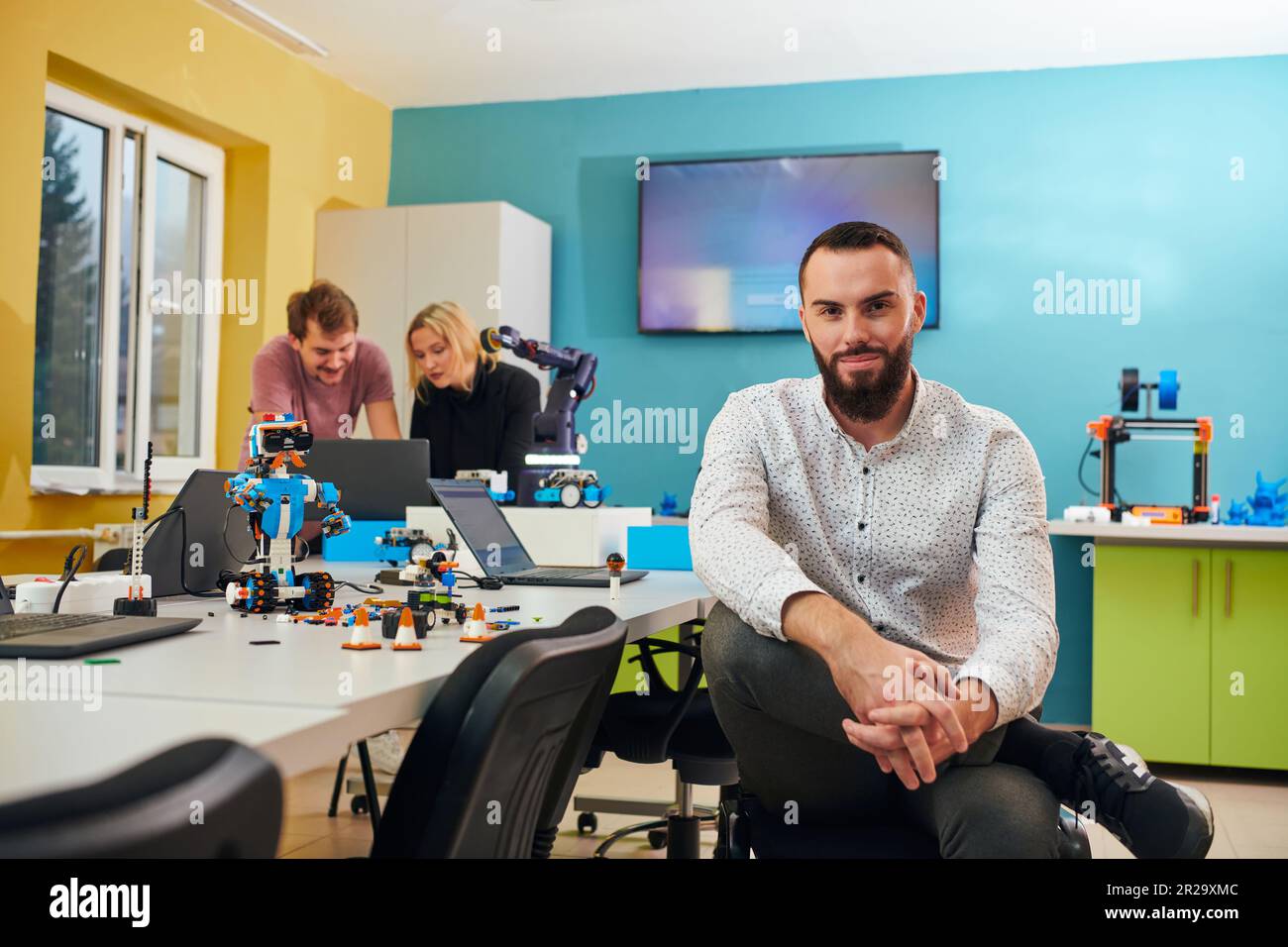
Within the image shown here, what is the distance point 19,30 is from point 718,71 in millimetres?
2758

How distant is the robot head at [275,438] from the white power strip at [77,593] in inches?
10.0

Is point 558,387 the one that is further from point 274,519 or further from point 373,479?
point 274,519

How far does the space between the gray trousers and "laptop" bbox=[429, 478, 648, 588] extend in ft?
2.36

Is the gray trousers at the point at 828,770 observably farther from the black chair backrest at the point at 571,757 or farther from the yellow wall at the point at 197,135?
the yellow wall at the point at 197,135

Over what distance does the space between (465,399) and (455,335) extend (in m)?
0.33

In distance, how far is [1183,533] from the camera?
3955 millimetres

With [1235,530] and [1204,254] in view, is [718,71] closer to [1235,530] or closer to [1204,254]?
[1204,254]

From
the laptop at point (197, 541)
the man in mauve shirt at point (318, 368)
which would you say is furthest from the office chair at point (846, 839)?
the man in mauve shirt at point (318, 368)

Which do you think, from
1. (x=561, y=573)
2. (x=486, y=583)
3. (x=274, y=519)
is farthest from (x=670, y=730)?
(x=274, y=519)

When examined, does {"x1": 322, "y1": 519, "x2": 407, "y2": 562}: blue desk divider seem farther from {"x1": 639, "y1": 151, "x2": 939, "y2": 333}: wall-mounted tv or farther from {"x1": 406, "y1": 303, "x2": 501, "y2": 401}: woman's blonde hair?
{"x1": 639, "y1": 151, "x2": 939, "y2": 333}: wall-mounted tv

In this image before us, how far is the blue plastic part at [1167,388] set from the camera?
168 inches

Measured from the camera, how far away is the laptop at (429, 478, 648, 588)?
2.13 m

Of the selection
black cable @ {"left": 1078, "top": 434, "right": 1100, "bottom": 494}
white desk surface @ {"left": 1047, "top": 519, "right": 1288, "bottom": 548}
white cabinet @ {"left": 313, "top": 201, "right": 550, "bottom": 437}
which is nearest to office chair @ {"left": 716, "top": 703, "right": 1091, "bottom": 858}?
white desk surface @ {"left": 1047, "top": 519, "right": 1288, "bottom": 548}
